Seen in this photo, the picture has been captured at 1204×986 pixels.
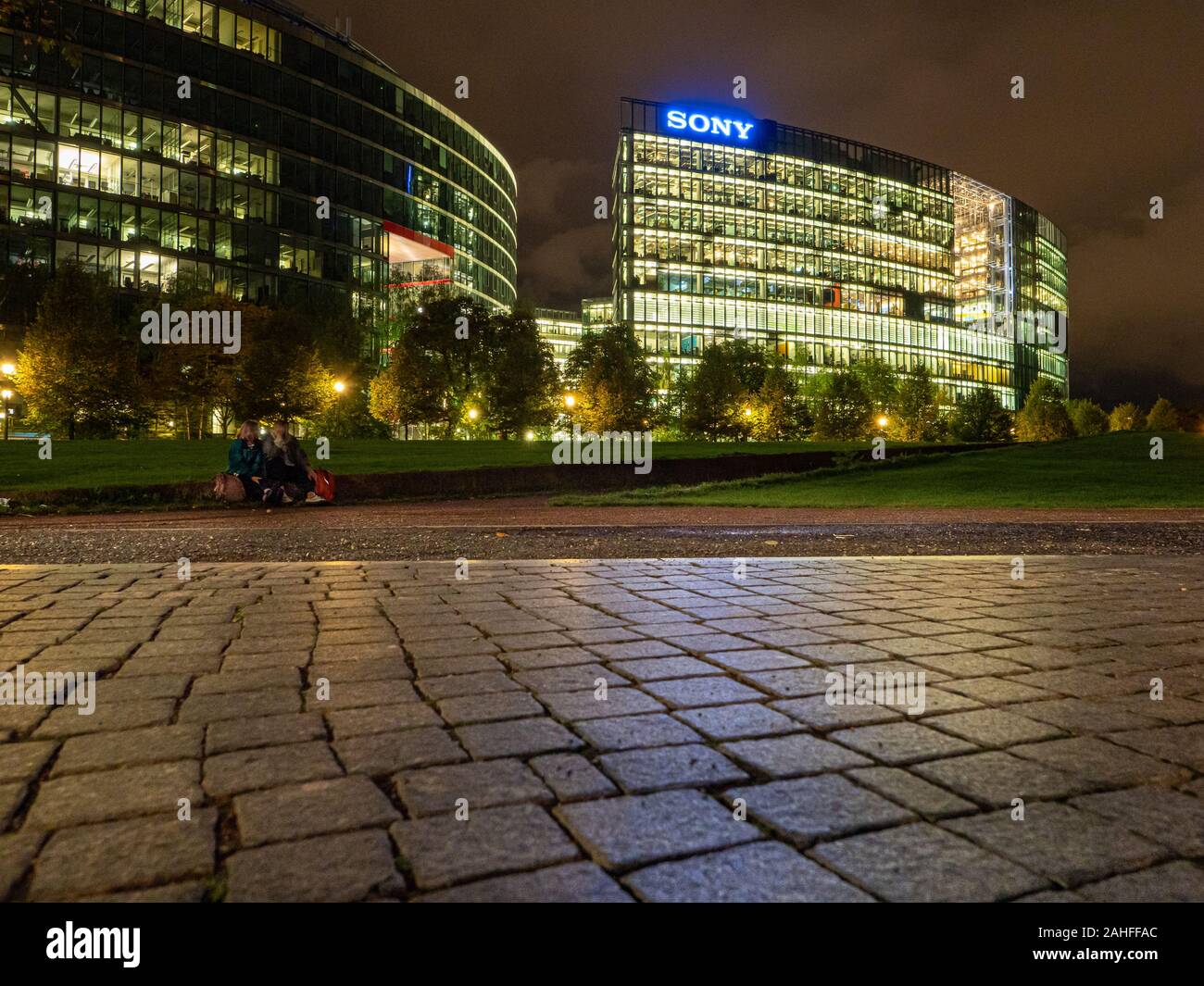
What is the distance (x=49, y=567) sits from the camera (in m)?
7.95

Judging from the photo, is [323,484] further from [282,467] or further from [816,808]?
[816,808]

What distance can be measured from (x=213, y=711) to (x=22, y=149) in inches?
2775

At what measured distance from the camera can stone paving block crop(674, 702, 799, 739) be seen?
10.1ft

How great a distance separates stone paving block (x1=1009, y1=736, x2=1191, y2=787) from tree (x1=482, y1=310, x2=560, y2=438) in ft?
161

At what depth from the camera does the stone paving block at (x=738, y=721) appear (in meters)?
3.07

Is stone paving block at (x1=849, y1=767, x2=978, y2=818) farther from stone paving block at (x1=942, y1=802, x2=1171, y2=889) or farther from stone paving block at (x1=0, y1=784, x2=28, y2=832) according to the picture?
stone paving block at (x1=0, y1=784, x2=28, y2=832)

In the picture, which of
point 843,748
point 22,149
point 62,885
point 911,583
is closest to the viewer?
point 62,885

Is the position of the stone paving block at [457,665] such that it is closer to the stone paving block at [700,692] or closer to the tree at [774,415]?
the stone paving block at [700,692]

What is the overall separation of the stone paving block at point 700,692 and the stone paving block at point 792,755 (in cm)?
46

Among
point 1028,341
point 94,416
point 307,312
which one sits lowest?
point 94,416

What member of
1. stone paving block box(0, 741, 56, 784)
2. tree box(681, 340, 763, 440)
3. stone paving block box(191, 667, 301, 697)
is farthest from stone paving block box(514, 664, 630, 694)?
tree box(681, 340, 763, 440)

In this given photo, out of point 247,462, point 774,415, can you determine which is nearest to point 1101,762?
point 247,462
